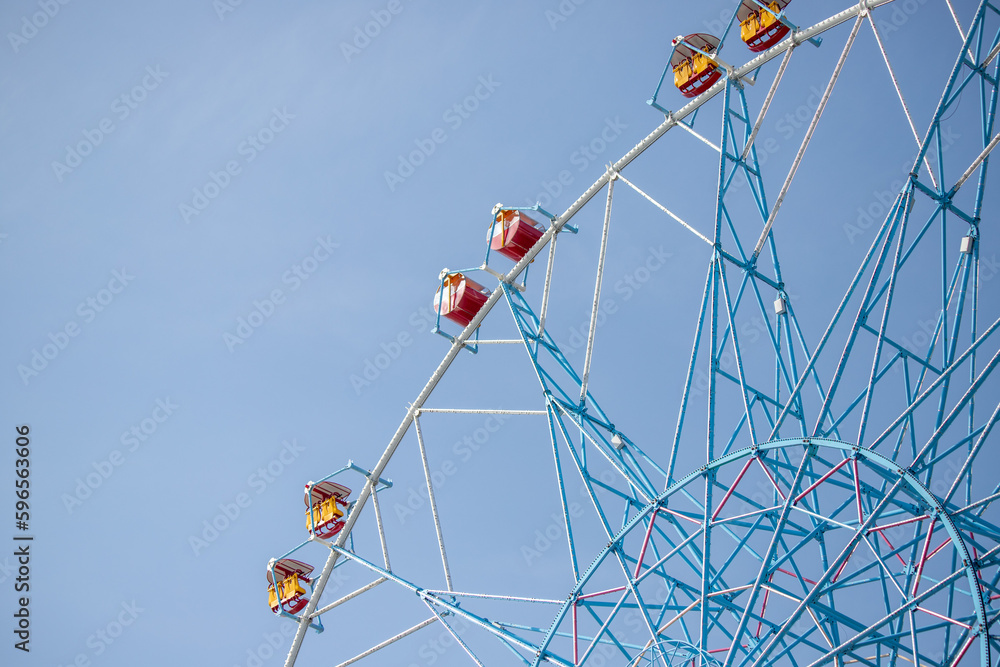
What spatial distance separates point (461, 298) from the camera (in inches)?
1109

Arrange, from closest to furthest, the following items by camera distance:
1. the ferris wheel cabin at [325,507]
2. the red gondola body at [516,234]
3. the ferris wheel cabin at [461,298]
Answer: the red gondola body at [516,234] < the ferris wheel cabin at [461,298] < the ferris wheel cabin at [325,507]

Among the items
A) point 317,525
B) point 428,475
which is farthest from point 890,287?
point 317,525

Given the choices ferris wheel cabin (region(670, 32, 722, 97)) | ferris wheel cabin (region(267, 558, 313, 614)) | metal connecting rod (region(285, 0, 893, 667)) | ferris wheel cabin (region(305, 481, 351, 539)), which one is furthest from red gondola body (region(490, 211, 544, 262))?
ferris wheel cabin (region(267, 558, 313, 614))

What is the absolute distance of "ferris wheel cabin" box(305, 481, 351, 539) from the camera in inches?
1204

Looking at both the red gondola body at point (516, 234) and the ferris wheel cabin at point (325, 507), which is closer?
the red gondola body at point (516, 234)

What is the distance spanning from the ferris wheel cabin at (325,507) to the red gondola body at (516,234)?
335 inches

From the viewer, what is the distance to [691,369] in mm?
22172

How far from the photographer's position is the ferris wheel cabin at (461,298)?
1110 inches

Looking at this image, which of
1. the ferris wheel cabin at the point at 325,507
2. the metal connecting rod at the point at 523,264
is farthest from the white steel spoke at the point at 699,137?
the ferris wheel cabin at the point at 325,507

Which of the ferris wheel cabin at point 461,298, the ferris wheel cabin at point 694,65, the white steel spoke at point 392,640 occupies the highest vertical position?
the ferris wheel cabin at point 694,65

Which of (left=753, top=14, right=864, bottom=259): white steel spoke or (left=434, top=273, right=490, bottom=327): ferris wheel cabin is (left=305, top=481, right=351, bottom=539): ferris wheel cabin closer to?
(left=434, top=273, right=490, bottom=327): ferris wheel cabin

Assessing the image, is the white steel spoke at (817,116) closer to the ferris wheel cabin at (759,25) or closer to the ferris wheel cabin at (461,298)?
the ferris wheel cabin at (759,25)

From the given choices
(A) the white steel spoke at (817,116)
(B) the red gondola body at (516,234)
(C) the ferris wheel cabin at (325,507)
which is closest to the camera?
(A) the white steel spoke at (817,116)

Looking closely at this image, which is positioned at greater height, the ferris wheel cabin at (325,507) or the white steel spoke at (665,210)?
the white steel spoke at (665,210)
